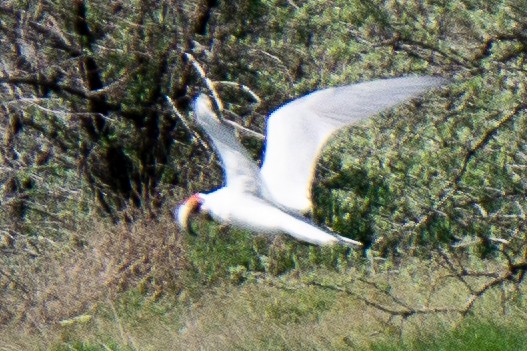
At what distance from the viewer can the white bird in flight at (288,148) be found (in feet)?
17.7

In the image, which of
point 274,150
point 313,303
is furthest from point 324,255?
point 274,150

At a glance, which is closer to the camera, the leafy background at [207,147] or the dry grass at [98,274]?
→ the leafy background at [207,147]

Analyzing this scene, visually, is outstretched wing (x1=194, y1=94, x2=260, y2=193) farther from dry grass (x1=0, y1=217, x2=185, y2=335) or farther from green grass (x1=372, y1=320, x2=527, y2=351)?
dry grass (x1=0, y1=217, x2=185, y2=335)

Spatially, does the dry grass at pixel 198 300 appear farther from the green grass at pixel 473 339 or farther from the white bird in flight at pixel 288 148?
the white bird in flight at pixel 288 148

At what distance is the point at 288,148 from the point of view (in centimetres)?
579

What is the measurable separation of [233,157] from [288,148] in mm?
331

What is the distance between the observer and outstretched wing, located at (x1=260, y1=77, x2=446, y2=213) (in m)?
5.37

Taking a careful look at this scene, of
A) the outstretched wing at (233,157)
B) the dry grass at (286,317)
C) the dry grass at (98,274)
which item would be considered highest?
the outstretched wing at (233,157)

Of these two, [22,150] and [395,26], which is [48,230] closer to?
[22,150]

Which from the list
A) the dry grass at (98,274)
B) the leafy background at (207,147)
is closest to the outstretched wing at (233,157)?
the leafy background at (207,147)

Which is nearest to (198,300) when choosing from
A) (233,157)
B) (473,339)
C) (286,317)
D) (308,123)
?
(286,317)

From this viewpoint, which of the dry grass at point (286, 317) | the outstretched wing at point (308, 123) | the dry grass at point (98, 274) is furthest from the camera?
the dry grass at point (98, 274)

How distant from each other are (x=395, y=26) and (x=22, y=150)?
Answer: 422 cm

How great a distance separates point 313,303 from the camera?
734cm
